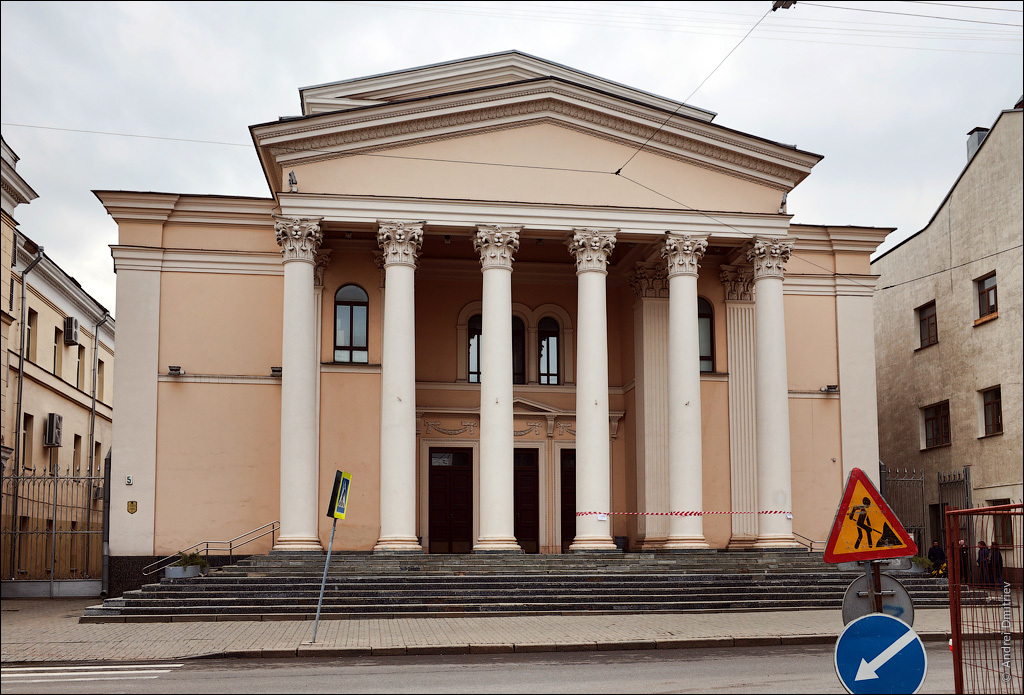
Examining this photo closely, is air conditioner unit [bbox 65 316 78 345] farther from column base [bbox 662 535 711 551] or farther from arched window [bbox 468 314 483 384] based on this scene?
column base [bbox 662 535 711 551]

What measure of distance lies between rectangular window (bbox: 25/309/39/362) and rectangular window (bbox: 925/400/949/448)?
27.6 metres

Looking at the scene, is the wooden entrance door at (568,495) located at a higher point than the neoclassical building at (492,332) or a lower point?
lower

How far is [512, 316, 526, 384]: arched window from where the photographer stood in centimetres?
2894

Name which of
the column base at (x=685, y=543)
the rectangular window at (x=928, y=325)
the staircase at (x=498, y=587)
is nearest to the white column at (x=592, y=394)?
the staircase at (x=498, y=587)


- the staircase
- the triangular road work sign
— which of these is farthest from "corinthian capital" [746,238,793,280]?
the triangular road work sign

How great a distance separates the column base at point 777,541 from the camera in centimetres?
2442

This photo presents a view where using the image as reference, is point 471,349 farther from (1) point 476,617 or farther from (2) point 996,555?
(2) point 996,555

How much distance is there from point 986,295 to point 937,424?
4737mm

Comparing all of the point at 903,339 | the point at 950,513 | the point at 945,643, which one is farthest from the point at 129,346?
the point at 903,339

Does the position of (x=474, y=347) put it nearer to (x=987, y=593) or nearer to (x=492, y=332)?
(x=492, y=332)

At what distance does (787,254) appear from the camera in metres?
25.6

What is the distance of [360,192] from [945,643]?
15.0m

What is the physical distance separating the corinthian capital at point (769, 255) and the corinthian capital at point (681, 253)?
1416mm

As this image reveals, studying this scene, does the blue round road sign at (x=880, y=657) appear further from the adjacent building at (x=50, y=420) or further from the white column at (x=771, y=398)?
the adjacent building at (x=50, y=420)
